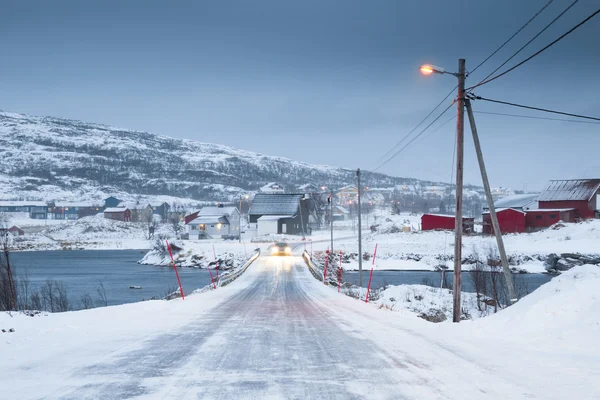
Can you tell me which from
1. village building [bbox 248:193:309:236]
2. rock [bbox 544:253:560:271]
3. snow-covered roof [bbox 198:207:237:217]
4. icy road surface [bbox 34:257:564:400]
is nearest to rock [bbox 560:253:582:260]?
rock [bbox 544:253:560:271]

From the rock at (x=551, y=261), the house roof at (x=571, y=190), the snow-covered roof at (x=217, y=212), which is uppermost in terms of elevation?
the house roof at (x=571, y=190)

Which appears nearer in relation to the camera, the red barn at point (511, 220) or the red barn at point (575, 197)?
the red barn at point (511, 220)

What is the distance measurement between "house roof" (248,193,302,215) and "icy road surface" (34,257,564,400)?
94973 mm

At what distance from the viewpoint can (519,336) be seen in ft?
38.0

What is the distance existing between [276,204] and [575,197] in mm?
55766

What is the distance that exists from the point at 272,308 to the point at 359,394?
528 inches

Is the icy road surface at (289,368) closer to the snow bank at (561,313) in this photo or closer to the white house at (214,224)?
the snow bank at (561,313)

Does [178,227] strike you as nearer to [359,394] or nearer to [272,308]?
[272,308]

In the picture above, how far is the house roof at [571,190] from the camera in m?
79.2

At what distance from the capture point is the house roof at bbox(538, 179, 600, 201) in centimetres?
7925

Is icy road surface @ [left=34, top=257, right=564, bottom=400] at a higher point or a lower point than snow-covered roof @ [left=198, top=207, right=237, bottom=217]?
lower

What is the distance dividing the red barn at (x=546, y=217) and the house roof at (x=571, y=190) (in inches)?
114

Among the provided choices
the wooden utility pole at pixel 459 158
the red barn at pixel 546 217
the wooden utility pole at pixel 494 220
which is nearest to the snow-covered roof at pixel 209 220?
the red barn at pixel 546 217

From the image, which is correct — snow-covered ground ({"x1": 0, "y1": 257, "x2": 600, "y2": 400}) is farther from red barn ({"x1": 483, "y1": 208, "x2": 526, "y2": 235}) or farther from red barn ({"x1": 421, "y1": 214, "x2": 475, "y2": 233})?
red barn ({"x1": 421, "y1": 214, "x2": 475, "y2": 233})
